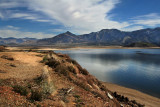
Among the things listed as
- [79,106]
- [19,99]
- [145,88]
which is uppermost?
[19,99]

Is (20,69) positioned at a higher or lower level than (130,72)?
higher

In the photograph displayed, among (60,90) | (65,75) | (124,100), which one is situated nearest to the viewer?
(60,90)

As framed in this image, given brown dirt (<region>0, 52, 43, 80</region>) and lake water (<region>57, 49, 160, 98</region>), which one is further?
lake water (<region>57, 49, 160, 98</region>)

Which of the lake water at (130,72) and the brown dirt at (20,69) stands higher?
the brown dirt at (20,69)

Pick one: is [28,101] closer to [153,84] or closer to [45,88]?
[45,88]

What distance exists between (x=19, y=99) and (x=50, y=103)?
4.99 ft

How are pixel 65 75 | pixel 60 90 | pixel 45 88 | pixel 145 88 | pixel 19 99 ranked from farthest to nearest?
pixel 145 88 → pixel 65 75 → pixel 60 90 → pixel 45 88 → pixel 19 99

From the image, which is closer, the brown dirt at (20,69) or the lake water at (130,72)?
the brown dirt at (20,69)

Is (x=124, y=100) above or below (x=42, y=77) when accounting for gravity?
below

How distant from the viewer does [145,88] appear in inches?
736

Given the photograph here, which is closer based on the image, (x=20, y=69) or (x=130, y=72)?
(x=20, y=69)

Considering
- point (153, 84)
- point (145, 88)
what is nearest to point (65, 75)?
point (145, 88)

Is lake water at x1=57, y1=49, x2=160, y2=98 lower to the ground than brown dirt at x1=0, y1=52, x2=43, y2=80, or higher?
lower

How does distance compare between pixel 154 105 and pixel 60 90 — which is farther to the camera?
pixel 154 105
